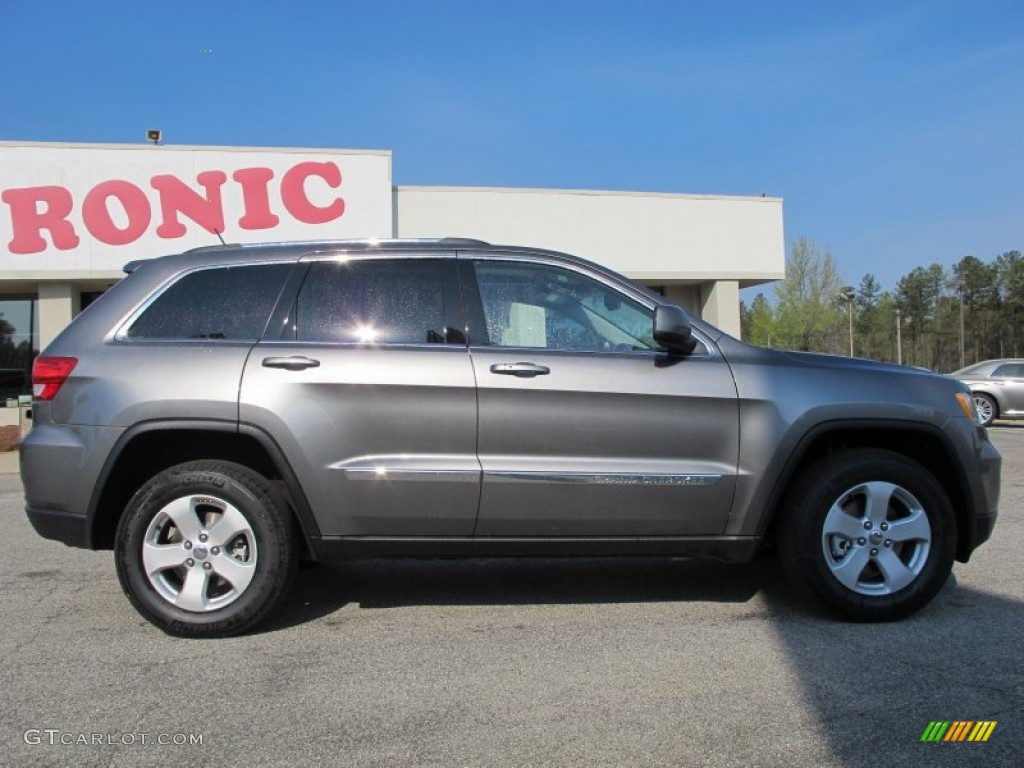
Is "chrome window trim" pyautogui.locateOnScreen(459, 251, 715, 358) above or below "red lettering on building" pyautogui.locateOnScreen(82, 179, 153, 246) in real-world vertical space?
below

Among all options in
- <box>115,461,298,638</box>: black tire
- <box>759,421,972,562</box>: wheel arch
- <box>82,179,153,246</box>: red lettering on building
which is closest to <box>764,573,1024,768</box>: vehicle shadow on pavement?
<box>759,421,972,562</box>: wheel arch

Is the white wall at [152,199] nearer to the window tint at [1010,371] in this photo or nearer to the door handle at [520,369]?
the window tint at [1010,371]

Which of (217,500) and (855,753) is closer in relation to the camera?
(855,753)

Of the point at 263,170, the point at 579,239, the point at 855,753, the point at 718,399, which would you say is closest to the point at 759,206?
the point at 579,239

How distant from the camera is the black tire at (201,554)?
3.85 m

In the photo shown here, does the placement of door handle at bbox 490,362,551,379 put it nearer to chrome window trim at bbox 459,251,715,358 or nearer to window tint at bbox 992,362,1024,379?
chrome window trim at bbox 459,251,715,358

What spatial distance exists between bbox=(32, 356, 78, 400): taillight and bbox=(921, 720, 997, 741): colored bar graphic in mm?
3905

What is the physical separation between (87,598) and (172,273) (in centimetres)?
192

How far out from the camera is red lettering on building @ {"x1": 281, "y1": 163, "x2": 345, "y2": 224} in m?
18.0

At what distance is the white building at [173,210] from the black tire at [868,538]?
46.7 ft

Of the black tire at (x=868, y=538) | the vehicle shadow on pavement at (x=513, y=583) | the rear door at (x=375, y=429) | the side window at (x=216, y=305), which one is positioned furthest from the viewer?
the vehicle shadow on pavement at (x=513, y=583)

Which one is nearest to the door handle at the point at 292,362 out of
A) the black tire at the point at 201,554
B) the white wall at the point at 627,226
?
the black tire at the point at 201,554

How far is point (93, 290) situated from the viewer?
63.1ft

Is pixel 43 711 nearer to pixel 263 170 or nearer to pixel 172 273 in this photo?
pixel 172 273
